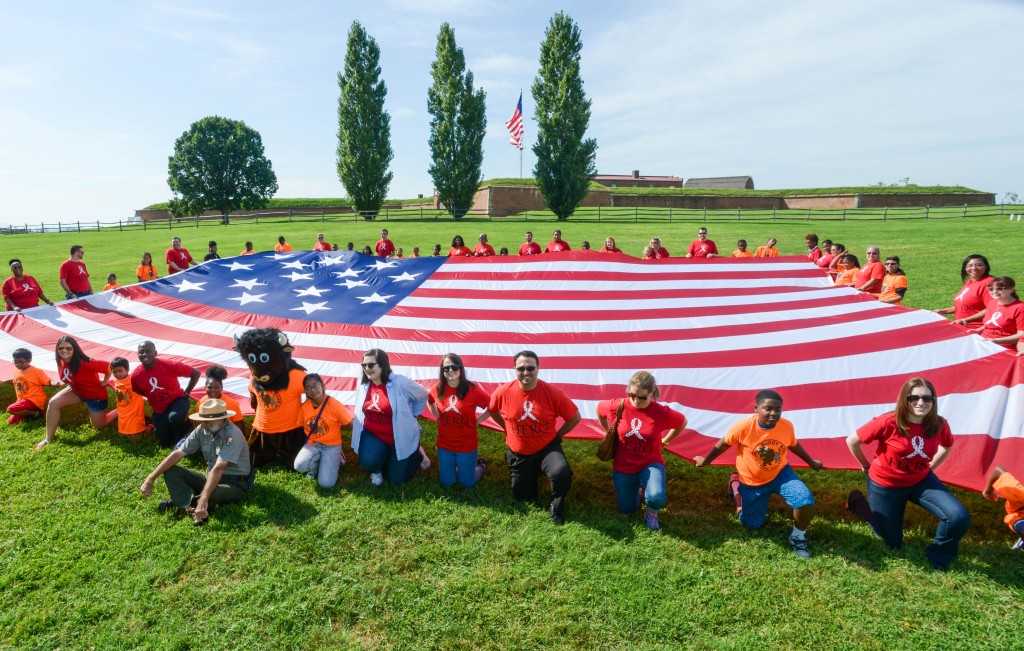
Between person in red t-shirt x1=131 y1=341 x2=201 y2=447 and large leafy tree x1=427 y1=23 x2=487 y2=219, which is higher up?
large leafy tree x1=427 y1=23 x2=487 y2=219

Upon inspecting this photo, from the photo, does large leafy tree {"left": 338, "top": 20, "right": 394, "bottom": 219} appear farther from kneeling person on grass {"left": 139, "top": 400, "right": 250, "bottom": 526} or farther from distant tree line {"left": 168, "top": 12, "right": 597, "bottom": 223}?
kneeling person on grass {"left": 139, "top": 400, "right": 250, "bottom": 526}

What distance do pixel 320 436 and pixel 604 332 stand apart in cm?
350

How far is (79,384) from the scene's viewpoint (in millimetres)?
5805

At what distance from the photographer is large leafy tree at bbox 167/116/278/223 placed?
47281mm

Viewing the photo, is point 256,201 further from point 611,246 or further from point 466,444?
point 466,444

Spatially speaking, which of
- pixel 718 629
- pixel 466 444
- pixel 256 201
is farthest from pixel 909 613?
pixel 256 201

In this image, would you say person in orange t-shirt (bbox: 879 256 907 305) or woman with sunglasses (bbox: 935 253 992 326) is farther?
person in orange t-shirt (bbox: 879 256 907 305)

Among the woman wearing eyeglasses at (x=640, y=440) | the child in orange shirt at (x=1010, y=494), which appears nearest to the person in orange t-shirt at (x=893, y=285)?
the child in orange shirt at (x=1010, y=494)

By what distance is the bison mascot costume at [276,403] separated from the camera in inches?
191

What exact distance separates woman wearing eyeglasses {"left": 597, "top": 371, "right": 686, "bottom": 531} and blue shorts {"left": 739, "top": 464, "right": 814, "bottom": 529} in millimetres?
600

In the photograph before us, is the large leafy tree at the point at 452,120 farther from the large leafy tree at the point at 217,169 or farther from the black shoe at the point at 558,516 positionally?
the black shoe at the point at 558,516

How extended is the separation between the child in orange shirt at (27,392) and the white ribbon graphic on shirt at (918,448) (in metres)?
8.03

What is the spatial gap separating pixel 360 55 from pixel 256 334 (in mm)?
36656

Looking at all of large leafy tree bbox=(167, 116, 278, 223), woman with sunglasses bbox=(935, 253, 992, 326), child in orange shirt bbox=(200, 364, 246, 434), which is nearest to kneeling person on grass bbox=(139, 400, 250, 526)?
child in orange shirt bbox=(200, 364, 246, 434)
